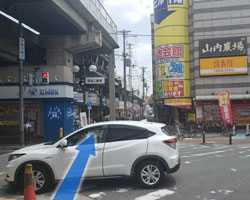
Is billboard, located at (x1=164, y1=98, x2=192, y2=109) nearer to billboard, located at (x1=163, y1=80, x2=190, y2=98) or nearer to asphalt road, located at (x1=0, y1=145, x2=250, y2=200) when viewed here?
billboard, located at (x1=163, y1=80, x2=190, y2=98)

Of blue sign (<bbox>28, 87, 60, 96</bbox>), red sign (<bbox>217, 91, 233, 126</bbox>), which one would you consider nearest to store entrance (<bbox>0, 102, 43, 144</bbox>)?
blue sign (<bbox>28, 87, 60, 96</bbox>)

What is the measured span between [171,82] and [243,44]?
7748mm

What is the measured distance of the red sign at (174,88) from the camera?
29859mm

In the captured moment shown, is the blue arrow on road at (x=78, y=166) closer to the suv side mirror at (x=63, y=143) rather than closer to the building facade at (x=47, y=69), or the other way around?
the suv side mirror at (x=63, y=143)

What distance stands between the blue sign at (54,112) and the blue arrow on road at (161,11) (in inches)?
624

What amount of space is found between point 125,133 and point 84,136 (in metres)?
1.01

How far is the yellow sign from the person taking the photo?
2729cm

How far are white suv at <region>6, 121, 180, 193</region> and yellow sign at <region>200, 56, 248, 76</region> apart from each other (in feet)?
72.7

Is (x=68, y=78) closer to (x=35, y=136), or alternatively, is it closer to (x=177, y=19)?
(x=35, y=136)

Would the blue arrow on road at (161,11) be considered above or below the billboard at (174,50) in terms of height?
above

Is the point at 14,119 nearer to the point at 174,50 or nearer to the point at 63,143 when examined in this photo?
the point at 63,143

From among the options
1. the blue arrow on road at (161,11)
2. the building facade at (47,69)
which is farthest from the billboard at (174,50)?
the building facade at (47,69)

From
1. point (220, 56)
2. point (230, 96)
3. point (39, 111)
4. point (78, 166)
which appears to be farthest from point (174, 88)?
point (78, 166)

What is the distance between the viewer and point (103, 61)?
4181 cm
